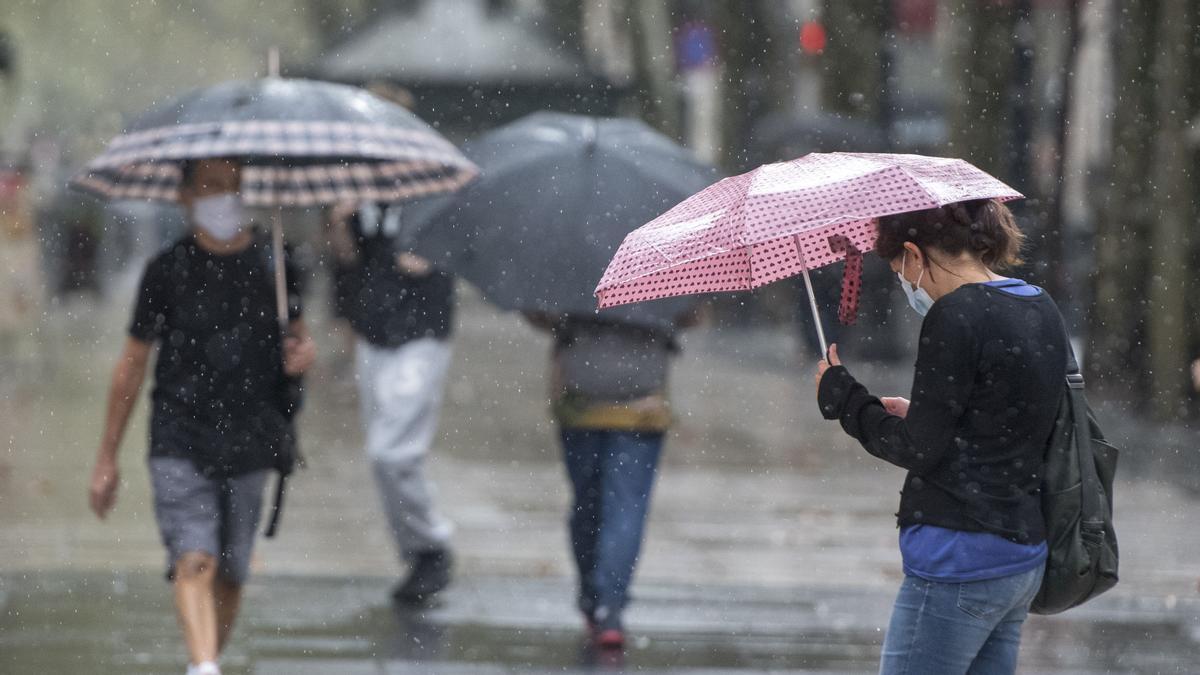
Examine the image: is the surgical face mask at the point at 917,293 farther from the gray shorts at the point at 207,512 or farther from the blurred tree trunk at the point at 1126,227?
the blurred tree trunk at the point at 1126,227

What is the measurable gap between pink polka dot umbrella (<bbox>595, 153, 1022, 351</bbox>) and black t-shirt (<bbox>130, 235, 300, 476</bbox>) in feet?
5.10

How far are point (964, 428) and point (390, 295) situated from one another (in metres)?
3.60

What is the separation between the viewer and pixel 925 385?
3582 millimetres

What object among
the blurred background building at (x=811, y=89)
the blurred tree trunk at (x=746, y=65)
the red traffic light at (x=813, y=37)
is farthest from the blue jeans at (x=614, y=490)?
the blurred tree trunk at (x=746, y=65)

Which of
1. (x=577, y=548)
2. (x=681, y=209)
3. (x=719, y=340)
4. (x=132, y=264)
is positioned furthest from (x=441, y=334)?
(x=132, y=264)

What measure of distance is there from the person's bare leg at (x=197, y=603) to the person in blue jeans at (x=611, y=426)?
1411 millimetres

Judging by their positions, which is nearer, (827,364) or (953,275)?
(953,275)

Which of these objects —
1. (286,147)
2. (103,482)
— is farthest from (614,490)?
(103,482)

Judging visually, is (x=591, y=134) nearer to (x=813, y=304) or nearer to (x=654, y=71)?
(x=813, y=304)

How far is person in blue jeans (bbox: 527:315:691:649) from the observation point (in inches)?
241

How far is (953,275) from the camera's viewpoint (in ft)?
12.2

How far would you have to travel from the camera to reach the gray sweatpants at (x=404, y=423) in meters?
6.89

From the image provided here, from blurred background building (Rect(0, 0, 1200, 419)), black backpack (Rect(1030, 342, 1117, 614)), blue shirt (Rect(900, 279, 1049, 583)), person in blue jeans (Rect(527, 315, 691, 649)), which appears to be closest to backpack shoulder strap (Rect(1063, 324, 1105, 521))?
black backpack (Rect(1030, 342, 1117, 614))

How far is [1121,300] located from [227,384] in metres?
10.9
